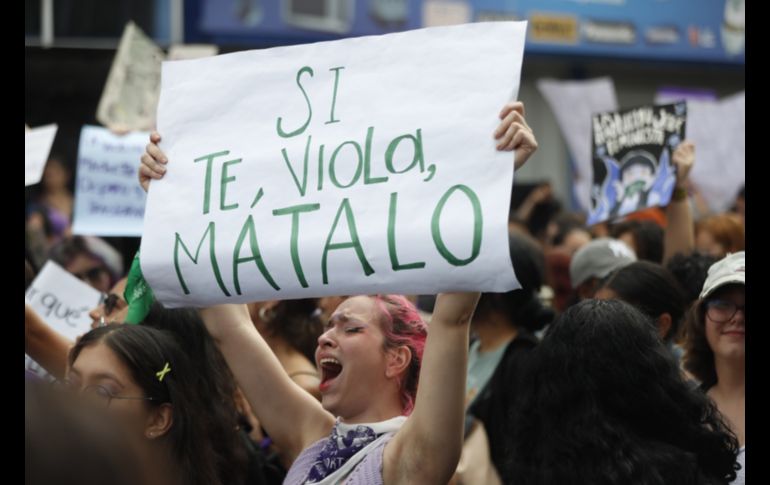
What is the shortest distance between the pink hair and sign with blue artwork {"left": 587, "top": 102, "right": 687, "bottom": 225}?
8.29ft

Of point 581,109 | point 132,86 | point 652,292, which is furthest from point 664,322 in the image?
point 581,109

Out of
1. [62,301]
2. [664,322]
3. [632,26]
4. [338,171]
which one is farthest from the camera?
[632,26]

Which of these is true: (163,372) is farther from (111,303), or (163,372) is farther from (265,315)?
(265,315)

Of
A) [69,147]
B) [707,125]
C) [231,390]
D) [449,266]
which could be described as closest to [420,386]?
[449,266]

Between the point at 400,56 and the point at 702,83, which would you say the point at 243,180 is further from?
the point at 702,83

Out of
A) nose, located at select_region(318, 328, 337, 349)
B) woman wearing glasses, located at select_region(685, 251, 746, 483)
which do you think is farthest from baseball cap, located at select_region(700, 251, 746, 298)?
nose, located at select_region(318, 328, 337, 349)

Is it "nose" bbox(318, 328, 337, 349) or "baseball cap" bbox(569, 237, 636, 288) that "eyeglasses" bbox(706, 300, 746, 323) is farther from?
Answer: "baseball cap" bbox(569, 237, 636, 288)

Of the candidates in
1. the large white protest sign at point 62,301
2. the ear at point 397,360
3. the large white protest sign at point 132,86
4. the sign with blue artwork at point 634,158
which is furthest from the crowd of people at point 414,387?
the large white protest sign at point 132,86

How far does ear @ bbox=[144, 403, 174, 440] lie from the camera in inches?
134

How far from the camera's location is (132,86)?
7.00 m

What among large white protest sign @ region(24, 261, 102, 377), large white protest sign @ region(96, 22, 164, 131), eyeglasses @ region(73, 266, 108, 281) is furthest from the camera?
large white protest sign @ region(96, 22, 164, 131)

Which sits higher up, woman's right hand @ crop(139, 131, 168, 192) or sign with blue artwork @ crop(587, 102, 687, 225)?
woman's right hand @ crop(139, 131, 168, 192)

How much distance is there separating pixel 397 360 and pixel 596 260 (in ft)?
7.83

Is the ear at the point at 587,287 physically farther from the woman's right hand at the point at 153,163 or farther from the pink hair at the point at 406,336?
the woman's right hand at the point at 153,163
